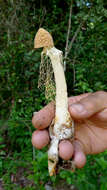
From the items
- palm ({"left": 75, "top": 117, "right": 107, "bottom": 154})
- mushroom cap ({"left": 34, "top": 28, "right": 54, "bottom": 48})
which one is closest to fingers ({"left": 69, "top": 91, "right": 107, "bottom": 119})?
palm ({"left": 75, "top": 117, "right": 107, "bottom": 154})

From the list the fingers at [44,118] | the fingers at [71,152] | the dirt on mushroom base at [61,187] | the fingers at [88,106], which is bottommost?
the dirt on mushroom base at [61,187]

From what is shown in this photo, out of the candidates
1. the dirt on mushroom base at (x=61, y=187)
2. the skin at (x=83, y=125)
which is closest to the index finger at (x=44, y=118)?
the skin at (x=83, y=125)

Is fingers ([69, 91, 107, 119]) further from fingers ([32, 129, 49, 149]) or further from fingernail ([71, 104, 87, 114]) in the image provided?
fingers ([32, 129, 49, 149])

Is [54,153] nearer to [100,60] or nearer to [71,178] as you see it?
[71,178]

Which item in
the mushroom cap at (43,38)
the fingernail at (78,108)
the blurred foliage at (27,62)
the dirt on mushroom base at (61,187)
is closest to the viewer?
the mushroom cap at (43,38)

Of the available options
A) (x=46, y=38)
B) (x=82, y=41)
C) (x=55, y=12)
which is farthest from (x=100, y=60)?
(x=46, y=38)

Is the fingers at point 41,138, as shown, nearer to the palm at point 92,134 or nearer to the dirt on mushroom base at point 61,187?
the palm at point 92,134

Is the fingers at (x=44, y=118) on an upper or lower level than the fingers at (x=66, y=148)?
upper

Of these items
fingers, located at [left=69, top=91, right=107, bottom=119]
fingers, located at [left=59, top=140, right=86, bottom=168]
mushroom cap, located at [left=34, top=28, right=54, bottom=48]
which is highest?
mushroom cap, located at [left=34, top=28, right=54, bottom=48]
